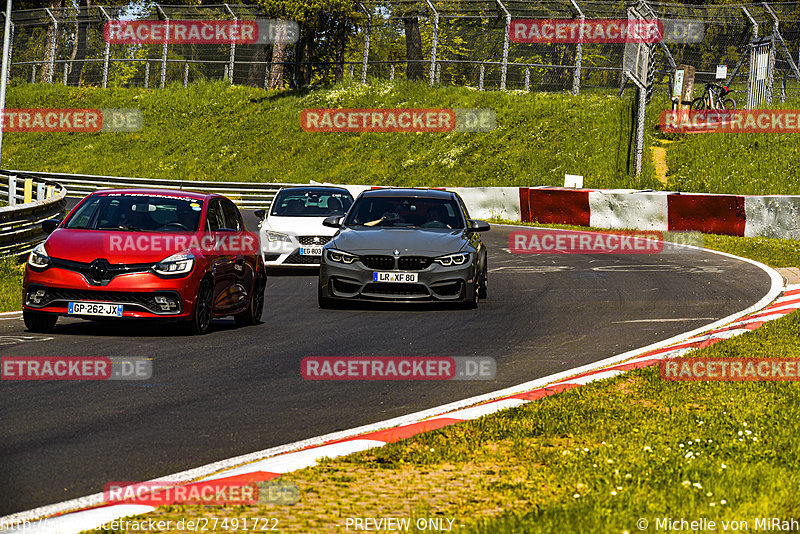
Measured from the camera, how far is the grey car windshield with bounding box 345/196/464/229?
15.2m

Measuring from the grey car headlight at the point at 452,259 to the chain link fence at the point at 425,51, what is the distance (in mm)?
19273

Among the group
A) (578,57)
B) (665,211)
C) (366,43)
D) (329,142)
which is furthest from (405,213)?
(366,43)

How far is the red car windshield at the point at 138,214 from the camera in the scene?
12297 mm

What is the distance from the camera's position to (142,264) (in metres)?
11.5

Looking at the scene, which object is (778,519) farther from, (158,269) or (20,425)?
(158,269)

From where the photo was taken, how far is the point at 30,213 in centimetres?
1844

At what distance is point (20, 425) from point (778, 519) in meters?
4.70

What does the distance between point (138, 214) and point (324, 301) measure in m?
2.93

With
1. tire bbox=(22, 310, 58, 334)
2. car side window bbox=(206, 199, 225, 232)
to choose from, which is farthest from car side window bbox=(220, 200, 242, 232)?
tire bbox=(22, 310, 58, 334)

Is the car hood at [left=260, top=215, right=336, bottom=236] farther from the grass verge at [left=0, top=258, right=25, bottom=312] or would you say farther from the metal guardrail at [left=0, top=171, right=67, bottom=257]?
the grass verge at [left=0, top=258, right=25, bottom=312]

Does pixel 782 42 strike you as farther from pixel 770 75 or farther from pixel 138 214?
pixel 138 214

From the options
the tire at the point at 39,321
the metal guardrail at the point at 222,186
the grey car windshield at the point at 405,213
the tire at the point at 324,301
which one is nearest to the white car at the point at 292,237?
the grey car windshield at the point at 405,213

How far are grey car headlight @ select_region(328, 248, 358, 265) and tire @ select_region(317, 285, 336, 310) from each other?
432 mm

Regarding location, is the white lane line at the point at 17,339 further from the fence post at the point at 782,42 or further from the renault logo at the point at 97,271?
the fence post at the point at 782,42
